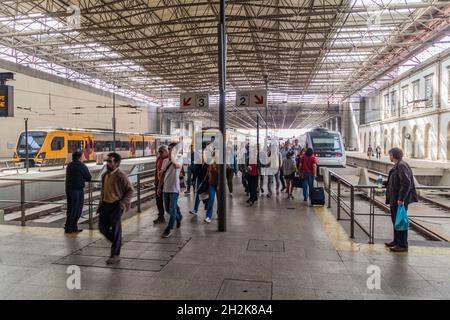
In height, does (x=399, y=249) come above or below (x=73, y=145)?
below

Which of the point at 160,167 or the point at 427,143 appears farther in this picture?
the point at 427,143

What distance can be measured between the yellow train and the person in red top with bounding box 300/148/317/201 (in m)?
9.40

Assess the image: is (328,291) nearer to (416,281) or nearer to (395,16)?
(416,281)

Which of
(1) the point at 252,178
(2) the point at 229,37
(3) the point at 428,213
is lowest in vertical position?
(3) the point at 428,213

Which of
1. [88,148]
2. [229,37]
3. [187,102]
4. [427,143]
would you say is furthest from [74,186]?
[427,143]

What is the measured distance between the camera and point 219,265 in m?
4.77

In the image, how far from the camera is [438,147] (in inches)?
1114

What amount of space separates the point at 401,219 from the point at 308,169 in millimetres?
4501

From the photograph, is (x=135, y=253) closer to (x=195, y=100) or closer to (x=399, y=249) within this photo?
(x=399, y=249)

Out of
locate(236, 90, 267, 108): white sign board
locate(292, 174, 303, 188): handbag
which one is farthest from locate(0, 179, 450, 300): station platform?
locate(292, 174, 303, 188): handbag

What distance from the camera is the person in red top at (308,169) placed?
977cm

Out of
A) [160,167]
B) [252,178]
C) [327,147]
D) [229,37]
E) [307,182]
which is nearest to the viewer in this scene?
[160,167]

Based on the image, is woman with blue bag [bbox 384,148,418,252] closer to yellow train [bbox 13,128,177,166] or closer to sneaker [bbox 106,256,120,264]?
sneaker [bbox 106,256,120,264]

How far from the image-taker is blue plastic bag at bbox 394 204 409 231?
17.5ft
